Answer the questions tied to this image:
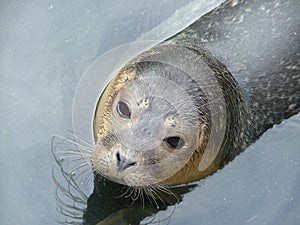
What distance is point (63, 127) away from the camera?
556 cm

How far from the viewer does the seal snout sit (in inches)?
180

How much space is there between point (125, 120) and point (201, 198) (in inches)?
40.2

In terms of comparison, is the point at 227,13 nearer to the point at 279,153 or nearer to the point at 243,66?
the point at 243,66

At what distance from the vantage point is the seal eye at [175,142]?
4840 mm

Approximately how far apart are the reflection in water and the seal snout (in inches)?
31.6

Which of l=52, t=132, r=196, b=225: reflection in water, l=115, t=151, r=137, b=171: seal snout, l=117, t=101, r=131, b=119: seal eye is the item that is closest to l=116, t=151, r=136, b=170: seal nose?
l=115, t=151, r=137, b=171: seal snout

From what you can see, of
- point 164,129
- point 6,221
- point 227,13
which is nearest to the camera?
point 164,129

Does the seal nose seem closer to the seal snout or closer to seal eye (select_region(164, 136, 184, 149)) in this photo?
the seal snout

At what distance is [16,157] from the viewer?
5.53m

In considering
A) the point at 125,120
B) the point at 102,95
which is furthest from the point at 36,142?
the point at 125,120

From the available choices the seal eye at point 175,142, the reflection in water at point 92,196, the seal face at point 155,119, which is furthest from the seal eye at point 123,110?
the reflection in water at point 92,196

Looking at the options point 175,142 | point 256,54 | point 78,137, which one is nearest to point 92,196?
point 78,137

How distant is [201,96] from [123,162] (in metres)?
0.69

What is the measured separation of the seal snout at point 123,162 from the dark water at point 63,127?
3.12ft
